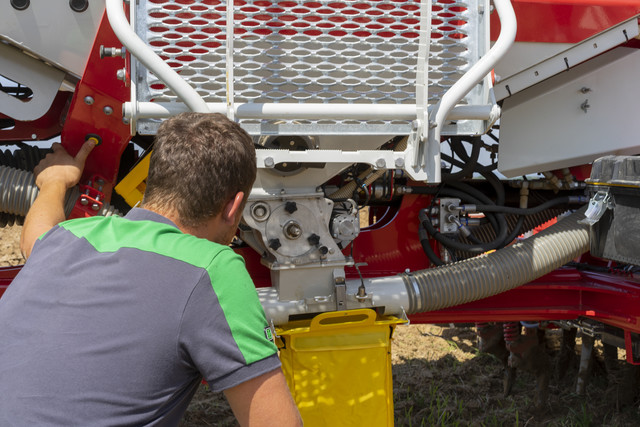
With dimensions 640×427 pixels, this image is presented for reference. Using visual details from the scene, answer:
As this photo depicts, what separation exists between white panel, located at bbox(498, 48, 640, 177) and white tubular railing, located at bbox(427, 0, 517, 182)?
0.79 meters

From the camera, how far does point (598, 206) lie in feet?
7.78

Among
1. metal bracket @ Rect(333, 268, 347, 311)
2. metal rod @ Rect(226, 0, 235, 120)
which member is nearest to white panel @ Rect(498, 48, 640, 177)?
metal bracket @ Rect(333, 268, 347, 311)

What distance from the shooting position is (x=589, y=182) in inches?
96.1

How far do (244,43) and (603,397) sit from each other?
291cm

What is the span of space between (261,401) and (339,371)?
1125mm

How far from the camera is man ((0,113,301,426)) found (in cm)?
114

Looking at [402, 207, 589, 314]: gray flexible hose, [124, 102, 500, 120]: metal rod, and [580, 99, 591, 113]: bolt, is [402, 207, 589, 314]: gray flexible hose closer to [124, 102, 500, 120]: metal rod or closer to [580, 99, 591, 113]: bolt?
[580, 99, 591, 113]: bolt

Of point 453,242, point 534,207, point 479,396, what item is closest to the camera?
point 453,242

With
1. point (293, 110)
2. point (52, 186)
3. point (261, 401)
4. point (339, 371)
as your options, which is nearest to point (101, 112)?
point (52, 186)

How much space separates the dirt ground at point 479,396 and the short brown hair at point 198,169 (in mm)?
2357

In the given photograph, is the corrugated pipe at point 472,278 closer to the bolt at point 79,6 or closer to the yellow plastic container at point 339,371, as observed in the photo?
the yellow plastic container at point 339,371

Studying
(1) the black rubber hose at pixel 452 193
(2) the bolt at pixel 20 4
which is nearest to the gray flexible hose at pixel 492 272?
(1) the black rubber hose at pixel 452 193

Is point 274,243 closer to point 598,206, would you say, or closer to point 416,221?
point 416,221

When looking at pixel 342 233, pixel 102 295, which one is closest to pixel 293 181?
pixel 342 233
